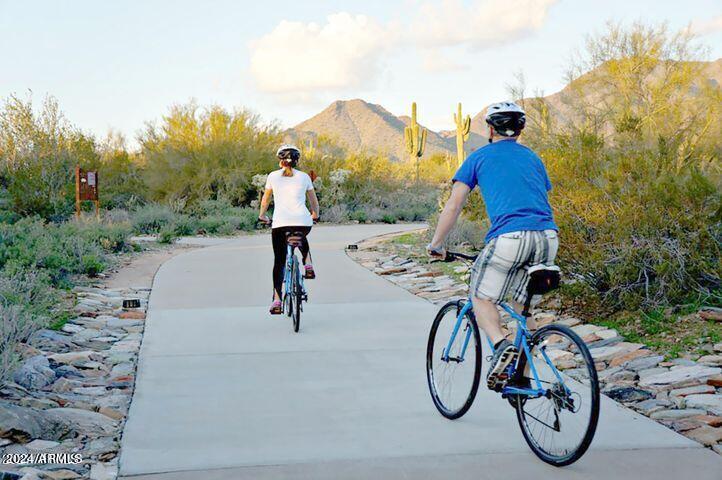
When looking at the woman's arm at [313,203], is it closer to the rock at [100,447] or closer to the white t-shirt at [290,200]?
the white t-shirt at [290,200]

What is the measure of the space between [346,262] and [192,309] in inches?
240

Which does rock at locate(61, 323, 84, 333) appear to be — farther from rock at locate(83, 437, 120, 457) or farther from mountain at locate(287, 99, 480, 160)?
mountain at locate(287, 99, 480, 160)

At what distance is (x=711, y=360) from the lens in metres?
7.75

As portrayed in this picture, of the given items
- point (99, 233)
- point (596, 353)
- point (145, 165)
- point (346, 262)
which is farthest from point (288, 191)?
point (145, 165)

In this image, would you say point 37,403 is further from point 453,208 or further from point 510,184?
point 510,184

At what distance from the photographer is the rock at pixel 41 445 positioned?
5574 millimetres

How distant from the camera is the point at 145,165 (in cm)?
3688

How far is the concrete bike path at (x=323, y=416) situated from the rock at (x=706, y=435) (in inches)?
5.2

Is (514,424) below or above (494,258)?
below

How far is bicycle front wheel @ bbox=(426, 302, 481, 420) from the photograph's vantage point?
6.04m

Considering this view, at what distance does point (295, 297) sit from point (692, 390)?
4301mm

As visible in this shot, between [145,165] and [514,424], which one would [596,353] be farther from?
[145,165]

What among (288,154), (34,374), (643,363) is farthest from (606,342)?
(34,374)

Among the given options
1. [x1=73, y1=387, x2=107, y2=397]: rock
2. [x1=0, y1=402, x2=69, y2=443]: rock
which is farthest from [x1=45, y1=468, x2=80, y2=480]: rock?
[x1=73, y1=387, x2=107, y2=397]: rock
